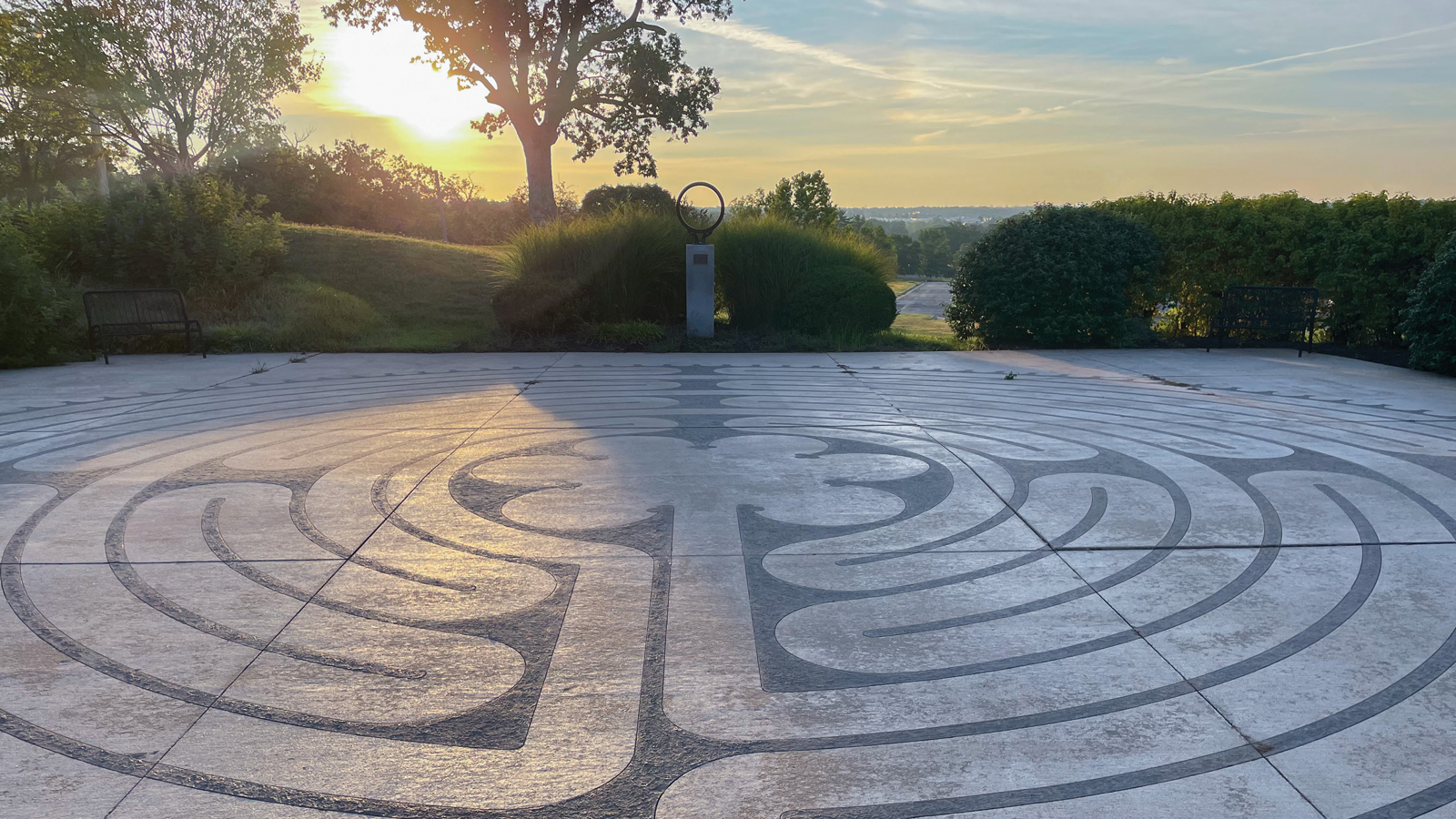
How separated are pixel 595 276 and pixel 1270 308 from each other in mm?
8716

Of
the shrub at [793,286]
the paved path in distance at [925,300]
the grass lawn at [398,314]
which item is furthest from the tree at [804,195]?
the shrub at [793,286]

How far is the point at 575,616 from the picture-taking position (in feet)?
11.0

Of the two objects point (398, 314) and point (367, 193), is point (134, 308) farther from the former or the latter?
point (367, 193)

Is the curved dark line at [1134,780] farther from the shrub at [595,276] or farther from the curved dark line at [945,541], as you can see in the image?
the shrub at [595,276]

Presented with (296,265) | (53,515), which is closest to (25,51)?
(296,265)

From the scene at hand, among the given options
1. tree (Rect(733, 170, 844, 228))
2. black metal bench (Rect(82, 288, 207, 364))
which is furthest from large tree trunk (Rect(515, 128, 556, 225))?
black metal bench (Rect(82, 288, 207, 364))

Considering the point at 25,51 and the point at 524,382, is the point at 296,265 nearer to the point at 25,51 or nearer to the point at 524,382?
the point at 524,382

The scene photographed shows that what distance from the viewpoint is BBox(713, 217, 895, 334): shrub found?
42.8ft

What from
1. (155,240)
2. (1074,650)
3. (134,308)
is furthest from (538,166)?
(1074,650)

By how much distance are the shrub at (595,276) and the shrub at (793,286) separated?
76 centimetres

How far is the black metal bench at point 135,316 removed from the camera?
1062 centimetres

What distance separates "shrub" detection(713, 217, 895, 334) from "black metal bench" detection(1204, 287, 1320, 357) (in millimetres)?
4301

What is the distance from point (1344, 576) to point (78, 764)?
432cm

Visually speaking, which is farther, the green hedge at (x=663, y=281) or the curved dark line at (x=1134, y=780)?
the green hedge at (x=663, y=281)
